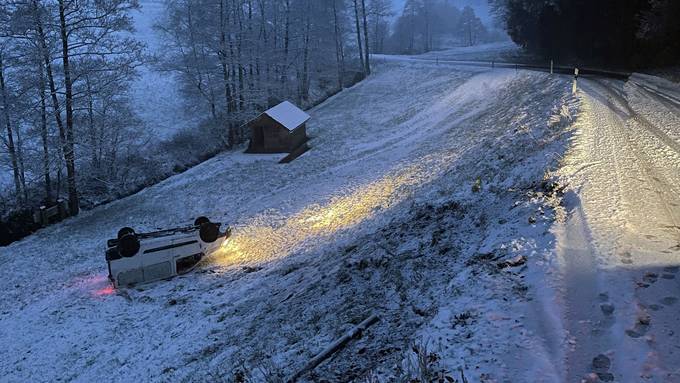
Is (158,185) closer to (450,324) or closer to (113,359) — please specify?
(113,359)

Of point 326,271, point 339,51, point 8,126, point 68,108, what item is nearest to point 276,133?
point 68,108

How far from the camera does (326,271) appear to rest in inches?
527

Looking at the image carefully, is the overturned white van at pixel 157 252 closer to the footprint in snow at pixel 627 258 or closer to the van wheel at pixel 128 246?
the van wheel at pixel 128 246

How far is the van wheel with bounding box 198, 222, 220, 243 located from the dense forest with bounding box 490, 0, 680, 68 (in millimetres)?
28449

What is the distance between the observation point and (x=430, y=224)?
13.6 meters

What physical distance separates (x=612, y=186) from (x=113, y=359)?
13537 mm

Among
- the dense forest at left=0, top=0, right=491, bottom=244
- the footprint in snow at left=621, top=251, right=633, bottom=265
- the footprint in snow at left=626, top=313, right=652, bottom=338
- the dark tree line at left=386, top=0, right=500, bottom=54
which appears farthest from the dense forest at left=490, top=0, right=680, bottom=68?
the dark tree line at left=386, top=0, right=500, bottom=54

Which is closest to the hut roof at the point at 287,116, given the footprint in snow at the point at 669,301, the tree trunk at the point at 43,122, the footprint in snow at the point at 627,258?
the tree trunk at the point at 43,122

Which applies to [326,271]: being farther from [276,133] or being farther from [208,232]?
[276,133]

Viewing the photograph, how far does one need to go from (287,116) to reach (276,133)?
1.84m

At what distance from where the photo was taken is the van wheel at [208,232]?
17672 millimetres

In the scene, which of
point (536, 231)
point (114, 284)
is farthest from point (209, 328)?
point (536, 231)

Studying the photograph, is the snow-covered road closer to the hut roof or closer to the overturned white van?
the overturned white van

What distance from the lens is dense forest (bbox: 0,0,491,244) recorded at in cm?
2416
